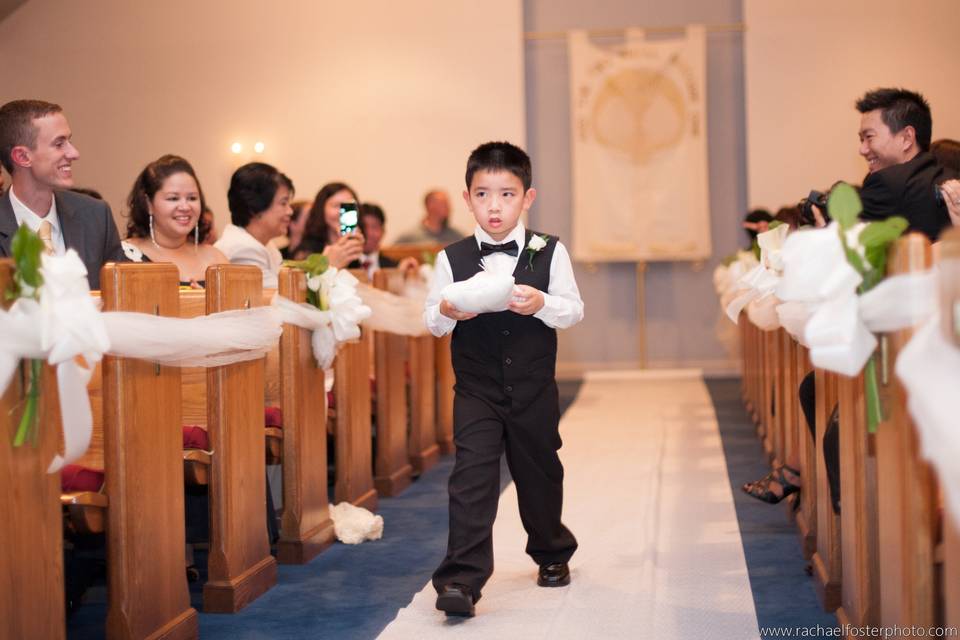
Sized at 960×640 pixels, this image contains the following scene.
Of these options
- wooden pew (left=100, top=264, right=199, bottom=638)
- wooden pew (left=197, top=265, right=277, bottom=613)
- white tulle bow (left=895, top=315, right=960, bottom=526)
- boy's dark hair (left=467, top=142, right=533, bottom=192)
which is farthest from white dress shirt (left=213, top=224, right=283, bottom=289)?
white tulle bow (left=895, top=315, right=960, bottom=526)

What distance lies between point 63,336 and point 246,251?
105 inches

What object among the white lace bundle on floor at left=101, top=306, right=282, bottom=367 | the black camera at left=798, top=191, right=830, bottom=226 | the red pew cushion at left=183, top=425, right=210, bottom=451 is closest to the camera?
the white lace bundle on floor at left=101, top=306, right=282, bottom=367

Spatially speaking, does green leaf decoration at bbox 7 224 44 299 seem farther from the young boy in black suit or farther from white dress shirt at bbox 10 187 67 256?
white dress shirt at bbox 10 187 67 256

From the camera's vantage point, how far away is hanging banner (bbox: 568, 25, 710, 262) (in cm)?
1073

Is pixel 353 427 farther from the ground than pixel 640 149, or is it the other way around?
pixel 640 149

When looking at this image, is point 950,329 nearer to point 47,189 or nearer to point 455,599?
point 455,599

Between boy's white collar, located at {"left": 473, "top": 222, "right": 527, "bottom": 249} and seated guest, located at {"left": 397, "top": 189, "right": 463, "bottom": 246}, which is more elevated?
seated guest, located at {"left": 397, "top": 189, "right": 463, "bottom": 246}

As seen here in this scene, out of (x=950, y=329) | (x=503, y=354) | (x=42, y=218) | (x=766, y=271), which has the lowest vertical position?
(x=503, y=354)

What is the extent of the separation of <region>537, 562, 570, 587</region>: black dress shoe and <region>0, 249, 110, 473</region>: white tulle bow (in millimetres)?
1575

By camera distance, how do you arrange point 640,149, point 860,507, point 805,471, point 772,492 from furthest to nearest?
point 640,149
point 772,492
point 805,471
point 860,507

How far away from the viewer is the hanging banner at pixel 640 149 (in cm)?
1073

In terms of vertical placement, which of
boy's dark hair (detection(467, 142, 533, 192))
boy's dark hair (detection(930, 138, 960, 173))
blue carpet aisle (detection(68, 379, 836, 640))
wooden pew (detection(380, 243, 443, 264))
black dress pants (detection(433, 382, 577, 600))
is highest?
boy's dark hair (detection(930, 138, 960, 173))

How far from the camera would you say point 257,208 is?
5195mm

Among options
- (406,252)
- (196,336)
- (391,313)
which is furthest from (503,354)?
(406,252)
